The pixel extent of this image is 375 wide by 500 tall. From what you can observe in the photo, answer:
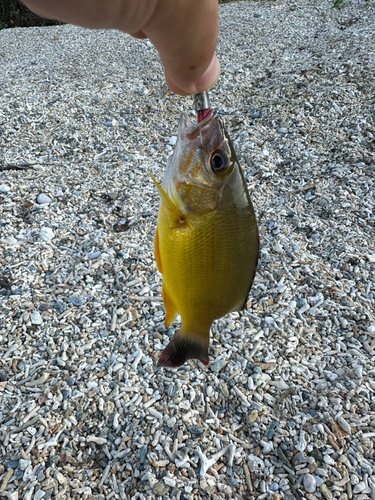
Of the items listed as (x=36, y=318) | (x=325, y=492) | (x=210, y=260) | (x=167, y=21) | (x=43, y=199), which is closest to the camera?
(x=167, y=21)

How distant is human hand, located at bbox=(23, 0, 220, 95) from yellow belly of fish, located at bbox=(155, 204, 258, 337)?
0.42 m

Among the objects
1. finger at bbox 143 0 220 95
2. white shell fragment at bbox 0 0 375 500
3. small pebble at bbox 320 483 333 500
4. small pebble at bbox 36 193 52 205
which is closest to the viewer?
finger at bbox 143 0 220 95

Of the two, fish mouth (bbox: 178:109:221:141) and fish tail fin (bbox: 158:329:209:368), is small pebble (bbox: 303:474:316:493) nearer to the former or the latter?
fish tail fin (bbox: 158:329:209:368)

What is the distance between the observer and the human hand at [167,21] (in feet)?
2.58

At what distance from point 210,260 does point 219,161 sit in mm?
290

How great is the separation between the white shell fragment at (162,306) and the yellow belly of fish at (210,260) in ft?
3.05

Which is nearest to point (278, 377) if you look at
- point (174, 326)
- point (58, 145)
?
point (174, 326)

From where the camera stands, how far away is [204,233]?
3.76ft

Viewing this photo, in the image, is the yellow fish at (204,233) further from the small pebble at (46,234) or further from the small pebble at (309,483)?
the small pebble at (46,234)

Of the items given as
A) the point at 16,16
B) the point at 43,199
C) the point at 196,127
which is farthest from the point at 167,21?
the point at 16,16

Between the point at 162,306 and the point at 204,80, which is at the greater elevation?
the point at 204,80

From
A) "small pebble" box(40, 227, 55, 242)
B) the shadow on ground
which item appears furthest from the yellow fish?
the shadow on ground

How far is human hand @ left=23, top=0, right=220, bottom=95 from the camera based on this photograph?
787mm

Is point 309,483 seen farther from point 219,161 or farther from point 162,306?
point 219,161
